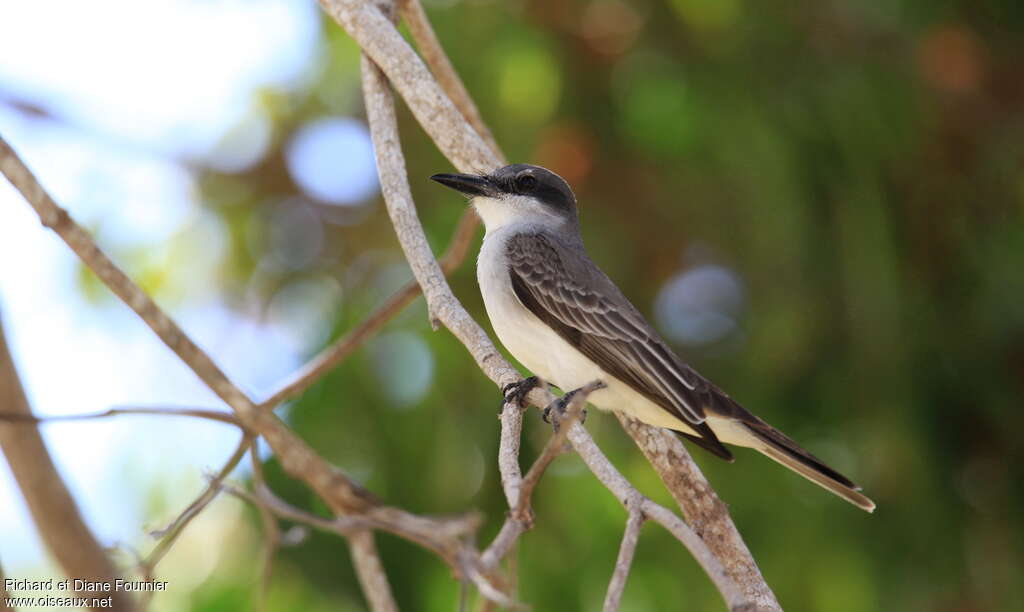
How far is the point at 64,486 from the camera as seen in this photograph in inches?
121

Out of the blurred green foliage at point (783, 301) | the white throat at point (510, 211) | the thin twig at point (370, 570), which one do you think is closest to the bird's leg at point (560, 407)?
the thin twig at point (370, 570)

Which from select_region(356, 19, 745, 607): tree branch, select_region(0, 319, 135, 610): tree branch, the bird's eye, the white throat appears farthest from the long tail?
select_region(0, 319, 135, 610): tree branch

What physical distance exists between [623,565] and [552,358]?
75.8 inches

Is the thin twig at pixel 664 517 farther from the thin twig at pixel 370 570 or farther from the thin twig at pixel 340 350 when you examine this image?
the thin twig at pixel 340 350

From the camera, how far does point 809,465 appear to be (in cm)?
409

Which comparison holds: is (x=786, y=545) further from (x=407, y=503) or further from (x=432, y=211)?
(x=432, y=211)

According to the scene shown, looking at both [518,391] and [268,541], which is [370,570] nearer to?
[268,541]

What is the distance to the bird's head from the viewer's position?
4.82 metres

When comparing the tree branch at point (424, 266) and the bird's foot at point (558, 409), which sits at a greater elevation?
the tree branch at point (424, 266)

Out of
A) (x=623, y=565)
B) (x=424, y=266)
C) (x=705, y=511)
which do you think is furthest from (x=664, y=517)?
(x=424, y=266)

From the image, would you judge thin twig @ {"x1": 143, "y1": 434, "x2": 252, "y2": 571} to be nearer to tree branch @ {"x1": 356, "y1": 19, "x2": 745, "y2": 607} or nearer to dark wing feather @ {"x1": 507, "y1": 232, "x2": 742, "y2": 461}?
tree branch @ {"x1": 356, "y1": 19, "x2": 745, "y2": 607}

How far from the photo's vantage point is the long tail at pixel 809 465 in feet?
13.3

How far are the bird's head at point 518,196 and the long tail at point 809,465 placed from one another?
5.13 feet

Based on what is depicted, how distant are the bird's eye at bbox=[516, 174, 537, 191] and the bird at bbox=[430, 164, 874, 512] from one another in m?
0.16
